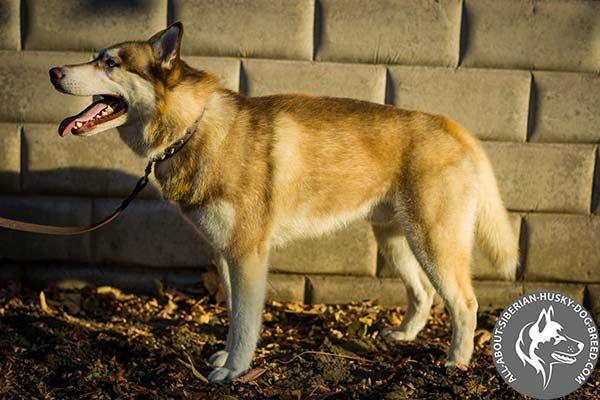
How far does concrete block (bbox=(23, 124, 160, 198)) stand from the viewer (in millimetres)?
4516

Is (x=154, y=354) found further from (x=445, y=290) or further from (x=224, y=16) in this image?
(x=224, y=16)

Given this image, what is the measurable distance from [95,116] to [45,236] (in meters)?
1.71

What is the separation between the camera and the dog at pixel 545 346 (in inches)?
134

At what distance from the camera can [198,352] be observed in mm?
3787

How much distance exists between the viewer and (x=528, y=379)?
3357 mm

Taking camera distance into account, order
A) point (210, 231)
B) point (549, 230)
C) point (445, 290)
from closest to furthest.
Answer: point (210, 231) < point (445, 290) < point (549, 230)

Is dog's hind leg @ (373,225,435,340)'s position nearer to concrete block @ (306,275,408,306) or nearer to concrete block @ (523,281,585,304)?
concrete block @ (306,275,408,306)

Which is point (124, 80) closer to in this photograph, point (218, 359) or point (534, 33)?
point (218, 359)

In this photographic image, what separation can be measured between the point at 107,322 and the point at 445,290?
2.12 meters

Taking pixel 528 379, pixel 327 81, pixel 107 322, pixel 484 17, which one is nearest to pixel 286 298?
pixel 107 322

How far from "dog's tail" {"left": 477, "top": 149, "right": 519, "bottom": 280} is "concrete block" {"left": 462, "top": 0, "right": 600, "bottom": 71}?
985mm

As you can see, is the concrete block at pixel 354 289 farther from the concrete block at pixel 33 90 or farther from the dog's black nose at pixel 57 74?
the dog's black nose at pixel 57 74

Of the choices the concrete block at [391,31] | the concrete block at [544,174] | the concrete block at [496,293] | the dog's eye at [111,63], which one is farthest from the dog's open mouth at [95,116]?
the concrete block at [496,293]

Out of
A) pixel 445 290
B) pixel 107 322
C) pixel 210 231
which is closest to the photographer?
pixel 210 231
